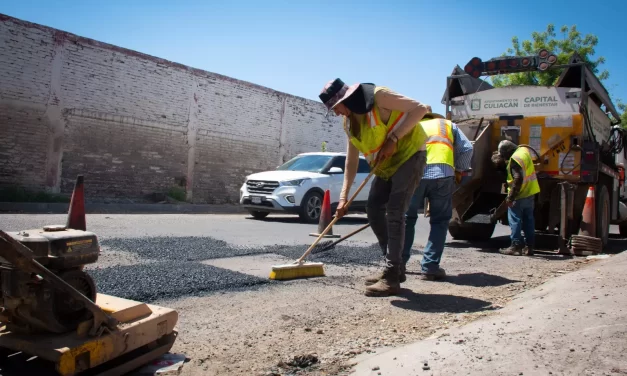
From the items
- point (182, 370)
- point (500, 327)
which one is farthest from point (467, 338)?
point (182, 370)

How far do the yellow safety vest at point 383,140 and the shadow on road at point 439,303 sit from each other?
1.01 m

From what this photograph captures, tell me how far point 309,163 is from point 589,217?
6.37 metres

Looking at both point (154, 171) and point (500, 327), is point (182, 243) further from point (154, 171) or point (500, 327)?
point (154, 171)

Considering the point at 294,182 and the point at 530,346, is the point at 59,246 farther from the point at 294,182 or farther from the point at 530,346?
the point at 294,182

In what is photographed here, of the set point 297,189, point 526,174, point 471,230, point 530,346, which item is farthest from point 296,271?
point 297,189

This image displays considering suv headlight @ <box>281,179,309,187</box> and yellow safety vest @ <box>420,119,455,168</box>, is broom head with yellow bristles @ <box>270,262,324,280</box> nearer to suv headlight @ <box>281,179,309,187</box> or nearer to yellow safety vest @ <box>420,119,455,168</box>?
yellow safety vest @ <box>420,119,455,168</box>

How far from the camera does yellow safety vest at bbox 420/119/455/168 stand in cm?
498

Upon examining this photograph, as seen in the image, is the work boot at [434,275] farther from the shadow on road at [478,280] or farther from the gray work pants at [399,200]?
the gray work pants at [399,200]

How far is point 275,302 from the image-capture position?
145 inches

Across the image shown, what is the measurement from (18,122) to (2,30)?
2.32 m

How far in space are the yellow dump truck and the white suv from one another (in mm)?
2999

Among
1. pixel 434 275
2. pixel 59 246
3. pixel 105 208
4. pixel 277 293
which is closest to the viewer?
pixel 59 246

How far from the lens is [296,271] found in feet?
14.8

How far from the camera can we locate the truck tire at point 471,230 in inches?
322
